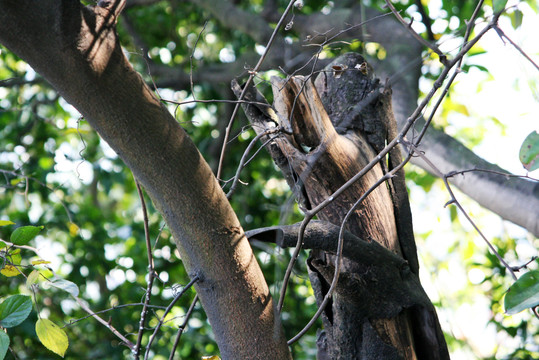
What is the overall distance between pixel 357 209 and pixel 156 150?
48cm

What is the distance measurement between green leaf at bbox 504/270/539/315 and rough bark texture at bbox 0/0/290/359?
1.21 feet

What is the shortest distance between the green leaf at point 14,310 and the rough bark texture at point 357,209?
1.72ft

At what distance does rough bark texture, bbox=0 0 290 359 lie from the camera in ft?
2.16

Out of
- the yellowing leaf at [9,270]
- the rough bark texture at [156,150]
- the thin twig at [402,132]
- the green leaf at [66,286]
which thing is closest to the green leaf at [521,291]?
the thin twig at [402,132]

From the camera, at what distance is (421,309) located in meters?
1.03

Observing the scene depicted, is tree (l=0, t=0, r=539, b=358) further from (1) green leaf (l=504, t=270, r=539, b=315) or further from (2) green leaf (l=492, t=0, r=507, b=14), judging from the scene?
(1) green leaf (l=504, t=270, r=539, b=315)

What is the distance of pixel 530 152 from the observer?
73 centimetres

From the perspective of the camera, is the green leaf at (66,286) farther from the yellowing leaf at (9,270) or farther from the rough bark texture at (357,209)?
the rough bark texture at (357,209)

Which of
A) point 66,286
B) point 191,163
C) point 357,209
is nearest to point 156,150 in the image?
point 191,163

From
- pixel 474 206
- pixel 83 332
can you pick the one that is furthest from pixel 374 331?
pixel 474 206

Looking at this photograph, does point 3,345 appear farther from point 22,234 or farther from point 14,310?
point 22,234

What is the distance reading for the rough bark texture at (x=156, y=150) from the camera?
0.66 meters

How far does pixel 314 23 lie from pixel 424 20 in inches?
23.1

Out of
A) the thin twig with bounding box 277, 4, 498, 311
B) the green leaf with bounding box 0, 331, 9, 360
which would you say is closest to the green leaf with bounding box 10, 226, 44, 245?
the green leaf with bounding box 0, 331, 9, 360
